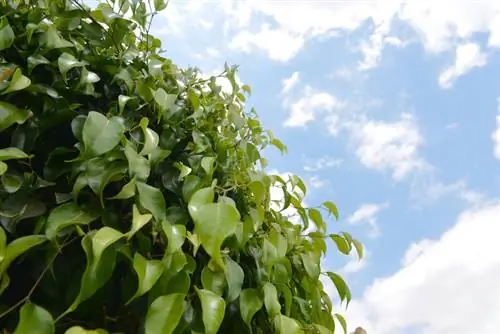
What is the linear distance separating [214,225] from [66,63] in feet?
0.98

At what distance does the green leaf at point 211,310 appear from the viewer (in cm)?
50

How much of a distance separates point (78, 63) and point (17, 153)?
16 cm

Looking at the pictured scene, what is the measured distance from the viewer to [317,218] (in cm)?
83

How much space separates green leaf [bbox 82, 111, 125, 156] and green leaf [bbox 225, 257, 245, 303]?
0.60 ft

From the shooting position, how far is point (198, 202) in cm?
54

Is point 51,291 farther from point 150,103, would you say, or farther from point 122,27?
point 122,27

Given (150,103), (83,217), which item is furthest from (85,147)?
(150,103)

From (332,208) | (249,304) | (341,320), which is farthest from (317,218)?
(249,304)

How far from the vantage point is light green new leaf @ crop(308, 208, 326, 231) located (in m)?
0.83

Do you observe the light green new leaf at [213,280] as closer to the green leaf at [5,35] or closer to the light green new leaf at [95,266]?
the light green new leaf at [95,266]

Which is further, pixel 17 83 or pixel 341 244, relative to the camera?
pixel 341 244

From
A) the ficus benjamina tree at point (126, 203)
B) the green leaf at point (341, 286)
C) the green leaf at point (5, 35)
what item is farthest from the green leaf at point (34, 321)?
the green leaf at point (341, 286)

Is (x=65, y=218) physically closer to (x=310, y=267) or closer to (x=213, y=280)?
(x=213, y=280)

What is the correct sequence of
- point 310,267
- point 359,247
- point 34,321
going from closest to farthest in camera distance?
1. point 34,321
2. point 310,267
3. point 359,247
